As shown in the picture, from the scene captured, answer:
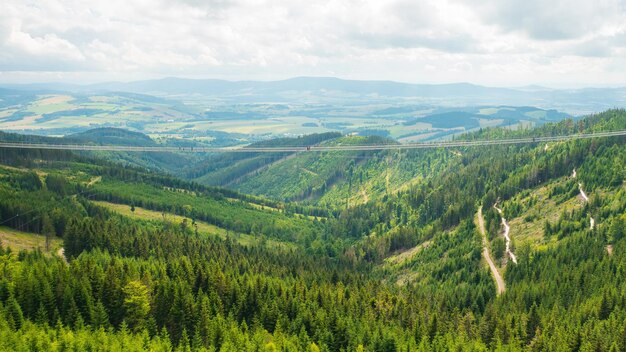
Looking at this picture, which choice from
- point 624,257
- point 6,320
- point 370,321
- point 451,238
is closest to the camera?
point 6,320

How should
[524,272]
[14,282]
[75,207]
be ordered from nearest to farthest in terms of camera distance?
1. [14,282]
2. [524,272]
3. [75,207]

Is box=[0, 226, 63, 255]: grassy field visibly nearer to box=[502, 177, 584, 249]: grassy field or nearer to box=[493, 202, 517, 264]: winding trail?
box=[493, 202, 517, 264]: winding trail

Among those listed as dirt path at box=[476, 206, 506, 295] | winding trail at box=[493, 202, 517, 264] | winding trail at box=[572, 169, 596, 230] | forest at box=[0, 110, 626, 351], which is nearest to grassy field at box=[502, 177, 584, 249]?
forest at box=[0, 110, 626, 351]

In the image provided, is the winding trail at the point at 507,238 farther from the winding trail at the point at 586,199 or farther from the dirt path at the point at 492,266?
the winding trail at the point at 586,199

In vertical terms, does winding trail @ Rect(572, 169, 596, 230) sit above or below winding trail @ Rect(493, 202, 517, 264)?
above

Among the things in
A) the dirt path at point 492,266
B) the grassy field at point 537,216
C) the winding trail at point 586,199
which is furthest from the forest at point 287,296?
the dirt path at point 492,266

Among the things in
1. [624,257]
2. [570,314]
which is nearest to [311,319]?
[570,314]

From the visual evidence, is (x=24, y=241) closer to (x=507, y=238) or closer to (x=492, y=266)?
(x=492, y=266)

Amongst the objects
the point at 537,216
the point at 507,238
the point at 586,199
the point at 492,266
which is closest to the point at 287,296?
the point at 492,266

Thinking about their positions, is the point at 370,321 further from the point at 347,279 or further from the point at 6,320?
the point at 6,320
